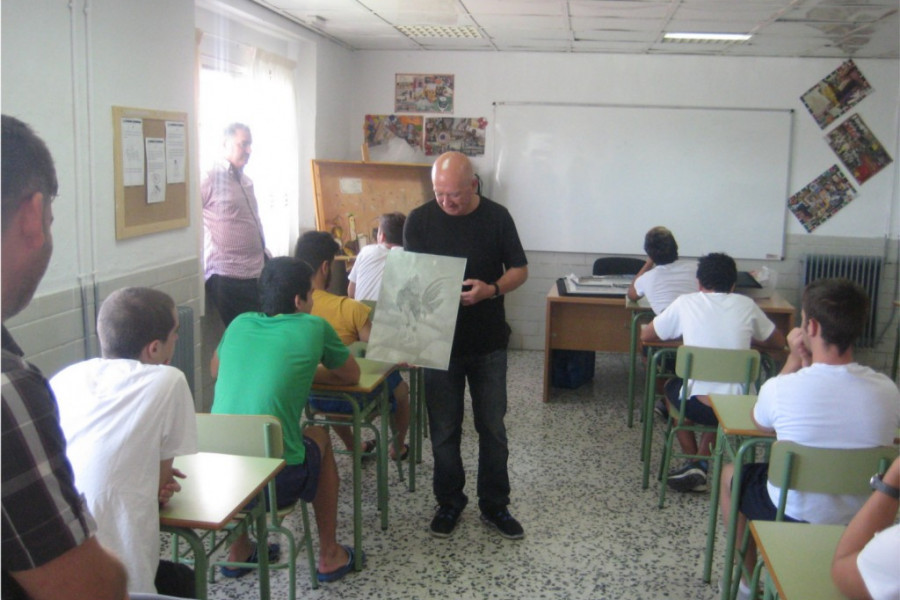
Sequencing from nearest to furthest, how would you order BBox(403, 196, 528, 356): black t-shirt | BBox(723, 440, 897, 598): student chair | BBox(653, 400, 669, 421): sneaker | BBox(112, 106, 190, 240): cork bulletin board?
1. BBox(723, 440, 897, 598): student chair
2. BBox(403, 196, 528, 356): black t-shirt
3. BBox(112, 106, 190, 240): cork bulletin board
4. BBox(653, 400, 669, 421): sneaker

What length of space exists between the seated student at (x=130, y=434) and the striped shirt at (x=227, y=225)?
103 inches

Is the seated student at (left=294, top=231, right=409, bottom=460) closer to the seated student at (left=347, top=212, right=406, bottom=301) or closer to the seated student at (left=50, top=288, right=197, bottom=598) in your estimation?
the seated student at (left=347, top=212, right=406, bottom=301)

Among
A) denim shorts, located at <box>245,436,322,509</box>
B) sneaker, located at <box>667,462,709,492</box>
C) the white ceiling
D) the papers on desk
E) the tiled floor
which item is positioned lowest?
the tiled floor

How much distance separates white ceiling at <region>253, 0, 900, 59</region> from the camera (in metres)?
4.42

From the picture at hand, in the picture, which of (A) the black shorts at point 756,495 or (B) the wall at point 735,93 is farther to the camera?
(B) the wall at point 735,93

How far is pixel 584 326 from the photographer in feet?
16.9

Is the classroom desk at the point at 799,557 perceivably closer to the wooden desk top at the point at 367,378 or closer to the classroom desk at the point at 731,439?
the classroom desk at the point at 731,439

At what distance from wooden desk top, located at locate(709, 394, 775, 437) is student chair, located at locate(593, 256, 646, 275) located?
10.2ft

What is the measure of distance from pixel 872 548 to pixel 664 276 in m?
3.22

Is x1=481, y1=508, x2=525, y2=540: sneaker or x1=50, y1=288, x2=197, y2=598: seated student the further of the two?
x1=481, y1=508, x2=525, y2=540: sneaker

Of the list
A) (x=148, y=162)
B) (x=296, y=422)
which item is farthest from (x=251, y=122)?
(x=296, y=422)

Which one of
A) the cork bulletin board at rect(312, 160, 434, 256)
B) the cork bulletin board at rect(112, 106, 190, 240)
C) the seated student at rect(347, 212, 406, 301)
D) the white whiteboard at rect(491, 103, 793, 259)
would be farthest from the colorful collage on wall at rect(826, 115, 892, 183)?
the cork bulletin board at rect(112, 106, 190, 240)

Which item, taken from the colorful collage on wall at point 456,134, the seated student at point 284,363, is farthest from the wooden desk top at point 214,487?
the colorful collage on wall at point 456,134

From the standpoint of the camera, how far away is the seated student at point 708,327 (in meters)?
3.43
